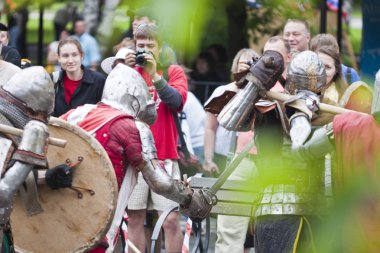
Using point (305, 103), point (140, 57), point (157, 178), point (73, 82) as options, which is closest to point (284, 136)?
point (305, 103)

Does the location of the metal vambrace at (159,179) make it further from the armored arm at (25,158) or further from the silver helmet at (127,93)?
the armored arm at (25,158)

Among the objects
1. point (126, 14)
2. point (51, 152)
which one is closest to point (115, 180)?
point (51, 152)

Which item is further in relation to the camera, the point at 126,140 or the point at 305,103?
the point at 126,140

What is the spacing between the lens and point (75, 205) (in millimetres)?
4672

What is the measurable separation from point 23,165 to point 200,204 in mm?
1503

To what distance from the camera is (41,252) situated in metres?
4.75

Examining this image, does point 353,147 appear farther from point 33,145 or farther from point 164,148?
point 164,148

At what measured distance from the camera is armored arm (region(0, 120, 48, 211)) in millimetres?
3834

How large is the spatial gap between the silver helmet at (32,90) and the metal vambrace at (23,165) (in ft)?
0.68

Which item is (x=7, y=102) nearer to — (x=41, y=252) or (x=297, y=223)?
(x=41, y=252)

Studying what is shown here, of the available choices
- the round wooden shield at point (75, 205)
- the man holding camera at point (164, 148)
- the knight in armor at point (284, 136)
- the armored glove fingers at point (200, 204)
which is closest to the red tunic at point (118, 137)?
the round wooden shield at point (75, 205)

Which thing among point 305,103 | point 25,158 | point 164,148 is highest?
point 305,103

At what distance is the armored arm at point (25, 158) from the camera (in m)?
3.83

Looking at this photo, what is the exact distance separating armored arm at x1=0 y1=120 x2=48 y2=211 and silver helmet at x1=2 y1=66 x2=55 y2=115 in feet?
0.68
